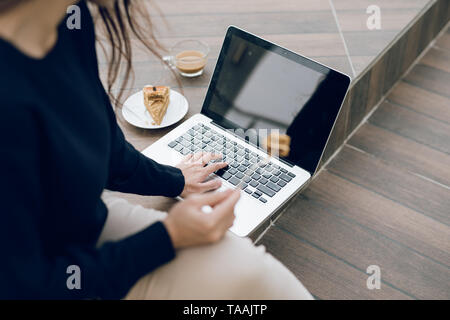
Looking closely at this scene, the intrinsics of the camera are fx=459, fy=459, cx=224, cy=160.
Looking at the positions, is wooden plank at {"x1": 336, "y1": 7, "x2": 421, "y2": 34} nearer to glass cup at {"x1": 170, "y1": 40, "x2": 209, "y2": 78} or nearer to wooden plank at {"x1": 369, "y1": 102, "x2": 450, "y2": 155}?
wooden plank at {"x1": 369, "y1": 102, "x2": 450, "y2": 155}

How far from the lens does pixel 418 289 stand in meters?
1.01

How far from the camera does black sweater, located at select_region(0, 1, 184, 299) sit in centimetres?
56

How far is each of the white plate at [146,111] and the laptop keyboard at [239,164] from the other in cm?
7

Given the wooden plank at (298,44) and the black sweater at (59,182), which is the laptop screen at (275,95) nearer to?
the wooden plank at (298,44)

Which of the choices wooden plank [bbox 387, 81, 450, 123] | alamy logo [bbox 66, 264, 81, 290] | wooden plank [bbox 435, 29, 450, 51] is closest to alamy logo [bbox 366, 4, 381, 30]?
wooden plank [bbox 387, 81, 450, 123]

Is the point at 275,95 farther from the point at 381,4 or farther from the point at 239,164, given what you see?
the point at 381,4

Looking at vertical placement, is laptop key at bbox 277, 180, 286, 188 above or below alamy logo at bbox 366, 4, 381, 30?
below

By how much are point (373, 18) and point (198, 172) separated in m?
0.85

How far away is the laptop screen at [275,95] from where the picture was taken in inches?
39.6

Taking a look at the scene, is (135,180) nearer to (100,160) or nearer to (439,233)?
(100,160)

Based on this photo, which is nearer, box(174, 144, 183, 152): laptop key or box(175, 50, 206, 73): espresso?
box(174, 144, 183, 152): laptop key

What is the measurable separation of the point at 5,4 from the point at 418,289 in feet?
3.14

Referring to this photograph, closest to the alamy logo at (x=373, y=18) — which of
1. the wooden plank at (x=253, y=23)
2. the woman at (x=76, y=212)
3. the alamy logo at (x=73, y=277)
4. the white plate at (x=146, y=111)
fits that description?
the wooden plank at (x=253, y=23)

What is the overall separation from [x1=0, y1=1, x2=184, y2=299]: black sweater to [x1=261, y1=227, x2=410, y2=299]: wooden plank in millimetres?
456
